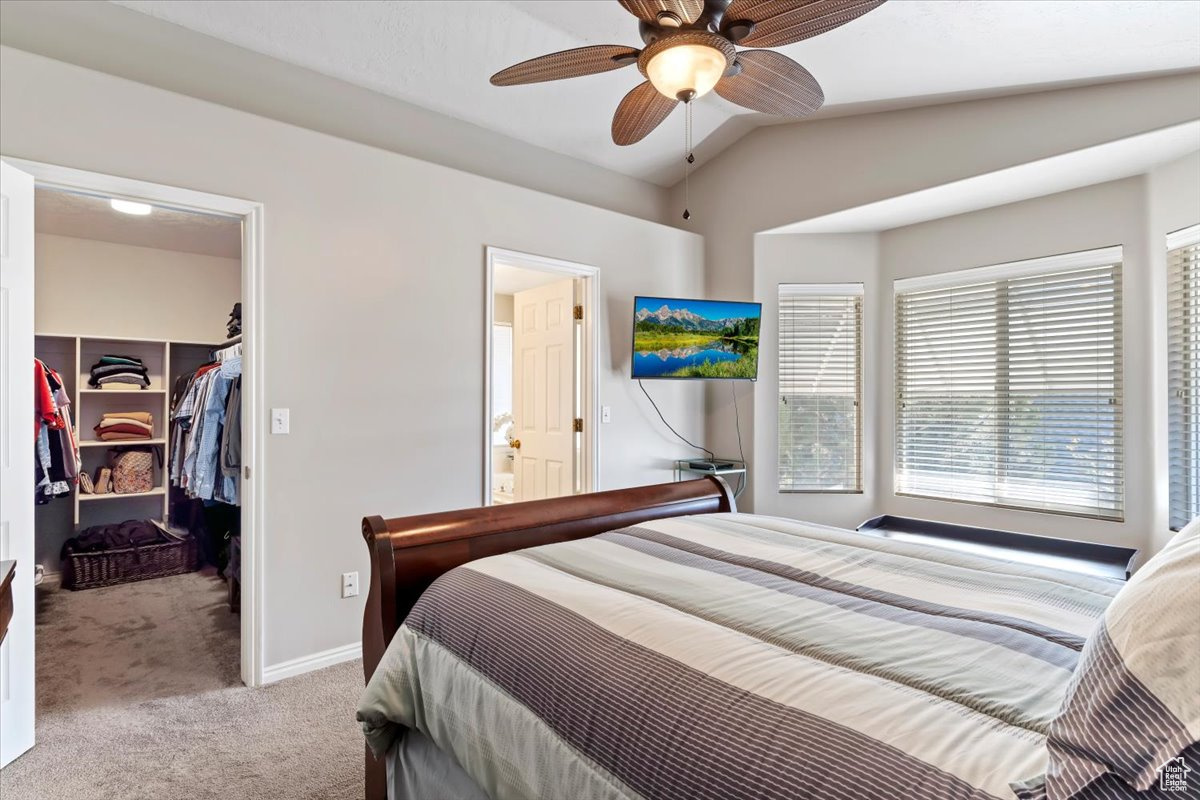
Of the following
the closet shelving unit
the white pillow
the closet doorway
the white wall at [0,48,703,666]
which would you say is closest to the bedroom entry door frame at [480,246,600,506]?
the white wall at [0,48,703,666]

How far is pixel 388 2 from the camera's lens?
2730 millimetres

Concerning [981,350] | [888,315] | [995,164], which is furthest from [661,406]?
[995,164]

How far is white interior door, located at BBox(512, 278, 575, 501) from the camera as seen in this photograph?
4.01 m

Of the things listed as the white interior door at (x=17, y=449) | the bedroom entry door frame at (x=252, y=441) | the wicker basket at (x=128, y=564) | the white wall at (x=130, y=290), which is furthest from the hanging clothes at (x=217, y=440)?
the white wall at (x=130, y=290)

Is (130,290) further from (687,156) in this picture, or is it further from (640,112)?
(640,112)

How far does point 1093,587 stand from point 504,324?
533cm

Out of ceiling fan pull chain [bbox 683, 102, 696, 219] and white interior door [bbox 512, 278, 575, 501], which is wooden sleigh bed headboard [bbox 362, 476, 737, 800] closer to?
white interior door [bbox 512, 278, 575, 501]

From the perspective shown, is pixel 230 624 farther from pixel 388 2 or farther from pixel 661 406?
pixel 388 2

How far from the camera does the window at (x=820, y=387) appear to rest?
4.13 m

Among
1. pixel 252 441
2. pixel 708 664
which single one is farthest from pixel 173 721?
pixel 708 664

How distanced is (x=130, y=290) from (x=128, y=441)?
1131 mm

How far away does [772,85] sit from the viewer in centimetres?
201

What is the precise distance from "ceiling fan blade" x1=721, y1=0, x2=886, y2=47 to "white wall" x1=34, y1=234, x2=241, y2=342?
4.64 meters

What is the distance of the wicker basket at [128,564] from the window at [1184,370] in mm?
5880
